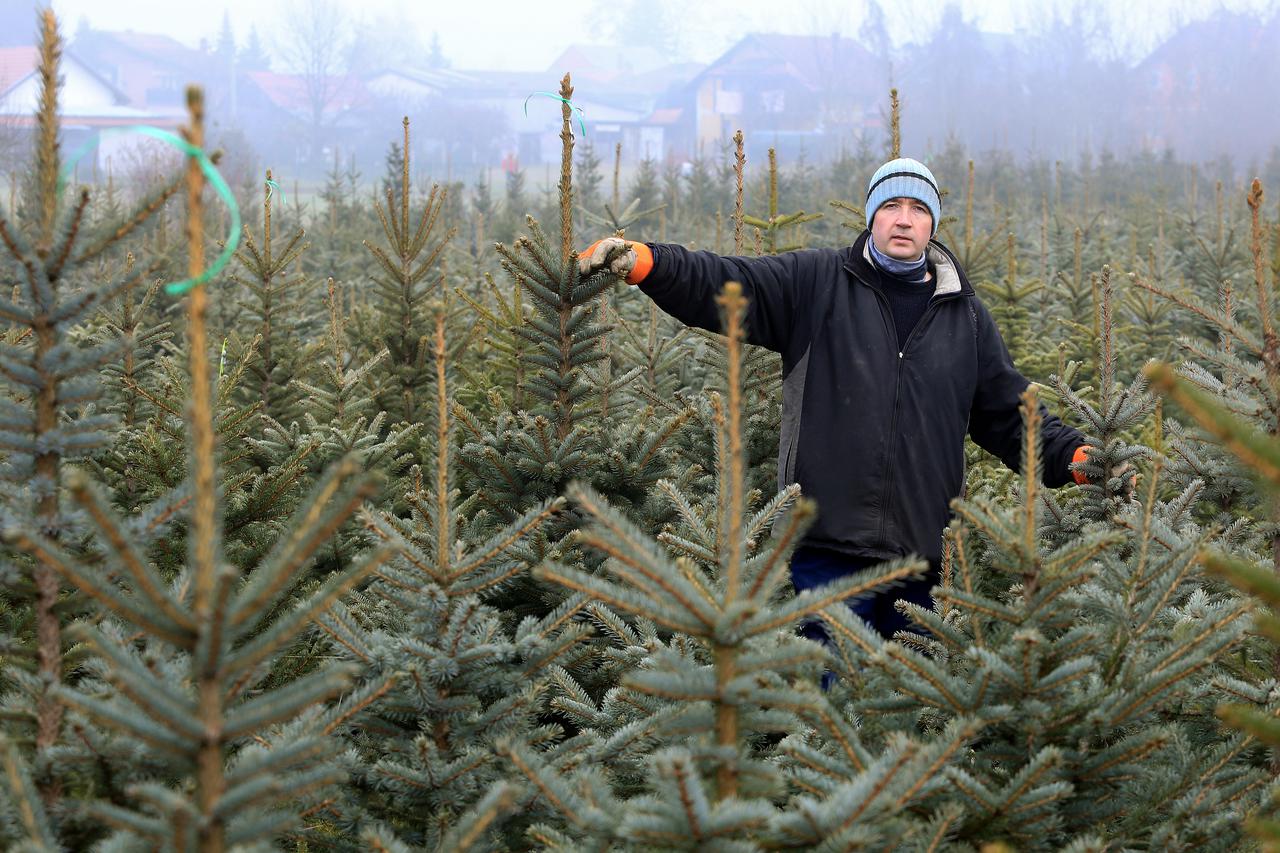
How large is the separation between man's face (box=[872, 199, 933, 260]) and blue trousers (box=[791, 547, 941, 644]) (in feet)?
4.15

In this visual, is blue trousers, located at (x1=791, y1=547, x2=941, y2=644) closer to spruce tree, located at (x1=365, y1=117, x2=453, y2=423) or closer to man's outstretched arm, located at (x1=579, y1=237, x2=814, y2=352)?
man's outstretched arm, located at (x1=579, y1=237, x2=814, y2=352)

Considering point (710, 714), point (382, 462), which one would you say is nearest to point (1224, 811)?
point (710, 714)

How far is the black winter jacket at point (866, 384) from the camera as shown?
433cm

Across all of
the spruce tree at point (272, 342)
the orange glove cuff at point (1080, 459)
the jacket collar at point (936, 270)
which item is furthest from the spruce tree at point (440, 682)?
the spruce tree at point (272, 342)

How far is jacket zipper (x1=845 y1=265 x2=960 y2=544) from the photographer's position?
4.31 meters

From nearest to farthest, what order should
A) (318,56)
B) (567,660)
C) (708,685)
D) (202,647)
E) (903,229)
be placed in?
(202,647) < (708,685) < (567,660) < (903,229) < (318,56)

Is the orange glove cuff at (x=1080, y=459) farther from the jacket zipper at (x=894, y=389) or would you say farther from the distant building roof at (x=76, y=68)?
the distant building roof at (x=76, y=68)

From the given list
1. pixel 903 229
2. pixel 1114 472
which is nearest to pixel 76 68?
pixel 903 229

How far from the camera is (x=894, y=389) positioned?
14.4 ft

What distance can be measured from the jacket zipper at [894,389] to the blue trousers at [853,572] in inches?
7.5

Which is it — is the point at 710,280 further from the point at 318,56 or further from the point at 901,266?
the point at 318,56

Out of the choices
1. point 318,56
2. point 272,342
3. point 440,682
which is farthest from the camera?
point 318,56

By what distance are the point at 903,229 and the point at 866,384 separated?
672 millimetres

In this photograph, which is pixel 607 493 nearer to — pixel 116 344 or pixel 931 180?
pixel 931 180
